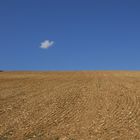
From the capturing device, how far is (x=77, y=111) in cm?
2012

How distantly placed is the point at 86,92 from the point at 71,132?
10.5 m

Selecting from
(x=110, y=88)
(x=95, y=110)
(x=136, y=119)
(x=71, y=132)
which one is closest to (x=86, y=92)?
(x=110, y=88)

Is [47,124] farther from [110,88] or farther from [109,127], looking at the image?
[110,88]

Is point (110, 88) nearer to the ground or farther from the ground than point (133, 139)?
farther from the ground

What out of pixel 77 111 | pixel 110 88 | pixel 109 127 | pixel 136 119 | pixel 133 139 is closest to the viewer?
pixel 133 139

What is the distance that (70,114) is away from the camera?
19438mm

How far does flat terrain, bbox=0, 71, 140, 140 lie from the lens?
52.4 feet

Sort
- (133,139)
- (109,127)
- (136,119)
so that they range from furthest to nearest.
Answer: (136,119) → (109,127) → (133,139)

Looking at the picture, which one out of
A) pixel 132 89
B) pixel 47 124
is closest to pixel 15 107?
pixel 47 124

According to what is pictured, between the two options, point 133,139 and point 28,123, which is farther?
point 28,123

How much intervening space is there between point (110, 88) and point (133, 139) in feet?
44.6

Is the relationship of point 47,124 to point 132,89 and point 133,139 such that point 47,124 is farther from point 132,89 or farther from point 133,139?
point 132,89

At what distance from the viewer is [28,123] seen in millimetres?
17609

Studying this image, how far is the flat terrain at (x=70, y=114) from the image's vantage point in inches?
629
